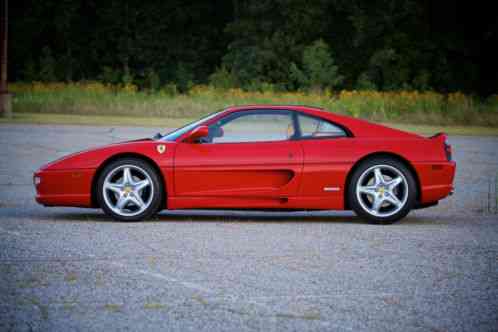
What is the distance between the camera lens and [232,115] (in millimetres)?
9312

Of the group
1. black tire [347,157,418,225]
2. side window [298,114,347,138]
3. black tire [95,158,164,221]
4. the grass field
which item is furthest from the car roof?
the grass field

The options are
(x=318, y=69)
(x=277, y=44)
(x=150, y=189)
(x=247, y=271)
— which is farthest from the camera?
(x=277, y=44)

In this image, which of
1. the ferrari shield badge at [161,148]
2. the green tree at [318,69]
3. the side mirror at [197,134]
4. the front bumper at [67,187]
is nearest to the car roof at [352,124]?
the side mirror at [197,134]

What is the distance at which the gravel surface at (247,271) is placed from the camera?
5.02 meters

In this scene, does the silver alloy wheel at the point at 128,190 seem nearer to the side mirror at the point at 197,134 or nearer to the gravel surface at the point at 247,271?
the gravel surface at the point at 247,271

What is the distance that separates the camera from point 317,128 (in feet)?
30.3

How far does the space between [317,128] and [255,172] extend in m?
0.83

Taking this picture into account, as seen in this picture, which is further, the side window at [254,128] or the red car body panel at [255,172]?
the side window at [254,128]

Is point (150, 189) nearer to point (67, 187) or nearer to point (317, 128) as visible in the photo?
point (67, 187)

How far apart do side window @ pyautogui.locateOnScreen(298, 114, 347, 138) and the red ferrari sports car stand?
0.07 metres

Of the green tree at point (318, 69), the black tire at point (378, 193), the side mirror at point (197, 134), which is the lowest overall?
the black tire at point (378, 193)

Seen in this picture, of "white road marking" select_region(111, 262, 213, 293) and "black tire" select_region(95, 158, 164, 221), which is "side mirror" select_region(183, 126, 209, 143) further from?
"white road marking" select_region(111, 262, 213, 293)

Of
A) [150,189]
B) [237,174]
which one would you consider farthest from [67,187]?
[237,174]

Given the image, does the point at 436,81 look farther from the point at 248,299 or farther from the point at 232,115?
the point at 248,299
